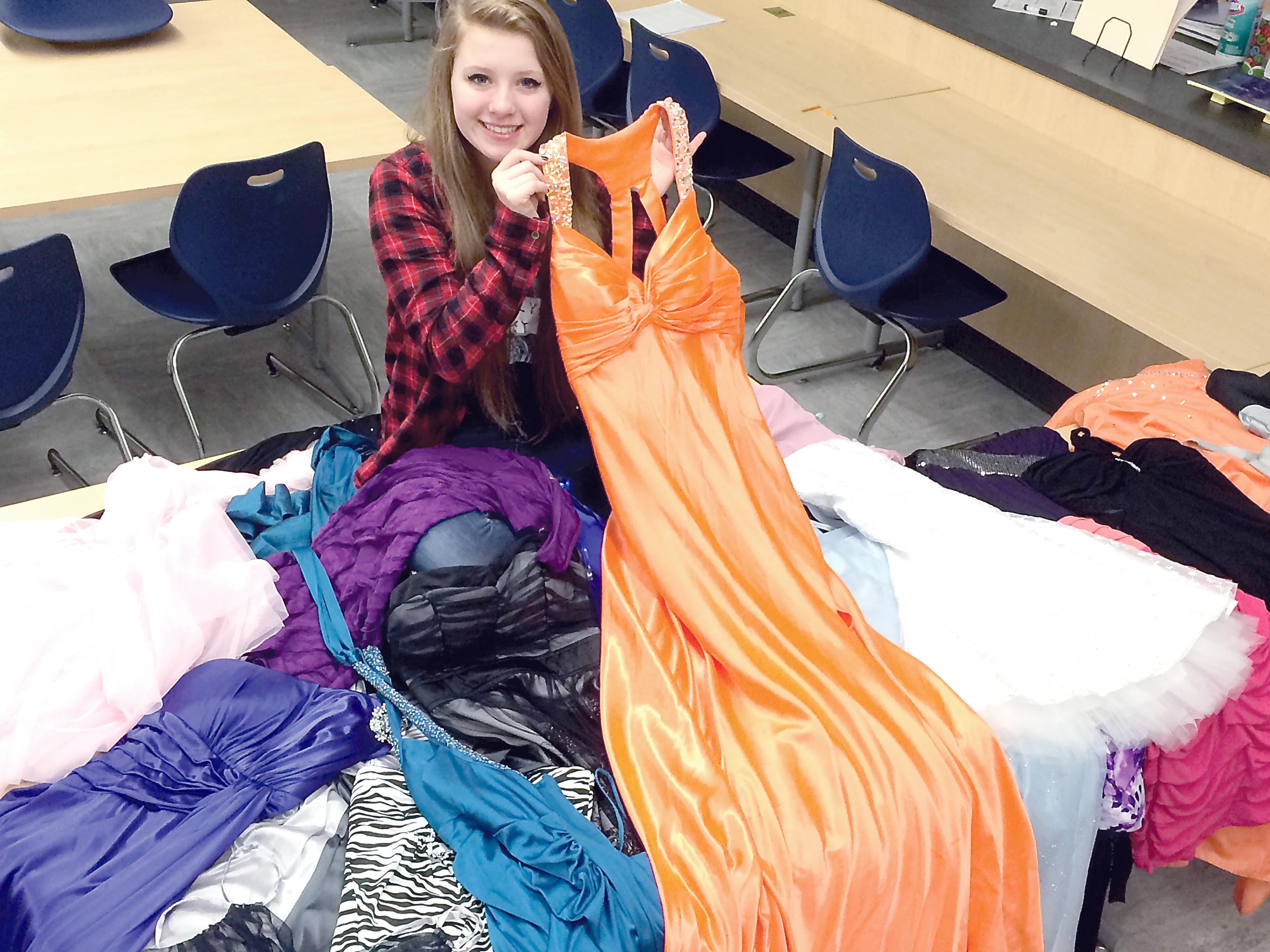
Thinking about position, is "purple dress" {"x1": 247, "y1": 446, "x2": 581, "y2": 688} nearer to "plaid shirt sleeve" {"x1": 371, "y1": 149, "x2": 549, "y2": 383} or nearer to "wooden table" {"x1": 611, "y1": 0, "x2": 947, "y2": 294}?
"plaid shirt sleeve" {"x1": 371, "y1": 149, "x2": 549, "y2": 383}

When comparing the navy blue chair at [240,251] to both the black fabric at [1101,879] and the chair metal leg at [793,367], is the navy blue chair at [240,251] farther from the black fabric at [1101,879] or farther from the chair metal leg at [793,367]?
the black fabric at [1101,879]

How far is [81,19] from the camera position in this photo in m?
3.49

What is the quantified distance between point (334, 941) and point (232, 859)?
190 mm

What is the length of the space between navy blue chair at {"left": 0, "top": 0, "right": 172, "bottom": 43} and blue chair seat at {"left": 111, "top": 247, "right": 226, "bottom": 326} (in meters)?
0.88

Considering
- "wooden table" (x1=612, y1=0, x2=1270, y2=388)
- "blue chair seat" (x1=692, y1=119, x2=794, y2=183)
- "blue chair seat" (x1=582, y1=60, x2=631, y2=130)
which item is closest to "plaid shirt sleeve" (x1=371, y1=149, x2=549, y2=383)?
"wooden table" (x1=612, y1=0, x2=1270, y2=388)

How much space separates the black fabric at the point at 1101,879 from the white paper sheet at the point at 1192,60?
2.36 meters

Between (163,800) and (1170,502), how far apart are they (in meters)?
1.78

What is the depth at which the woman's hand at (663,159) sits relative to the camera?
6.53ft

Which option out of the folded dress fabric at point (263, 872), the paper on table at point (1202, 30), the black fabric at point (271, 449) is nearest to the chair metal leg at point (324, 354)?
the black fabric at point (271, 449)

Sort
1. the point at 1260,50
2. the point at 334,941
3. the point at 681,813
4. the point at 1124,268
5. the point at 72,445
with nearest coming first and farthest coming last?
the point at 334,941, the point at 681,813, the point at 1124,268, the point at 72,445, the point at 1260,50

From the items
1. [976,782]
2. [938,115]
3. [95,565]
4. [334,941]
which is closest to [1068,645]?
[976,782]

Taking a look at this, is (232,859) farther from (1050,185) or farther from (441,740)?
(1050,185)

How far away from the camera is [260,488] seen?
83.4 inches

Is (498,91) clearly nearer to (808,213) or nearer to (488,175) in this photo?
(488,175)
